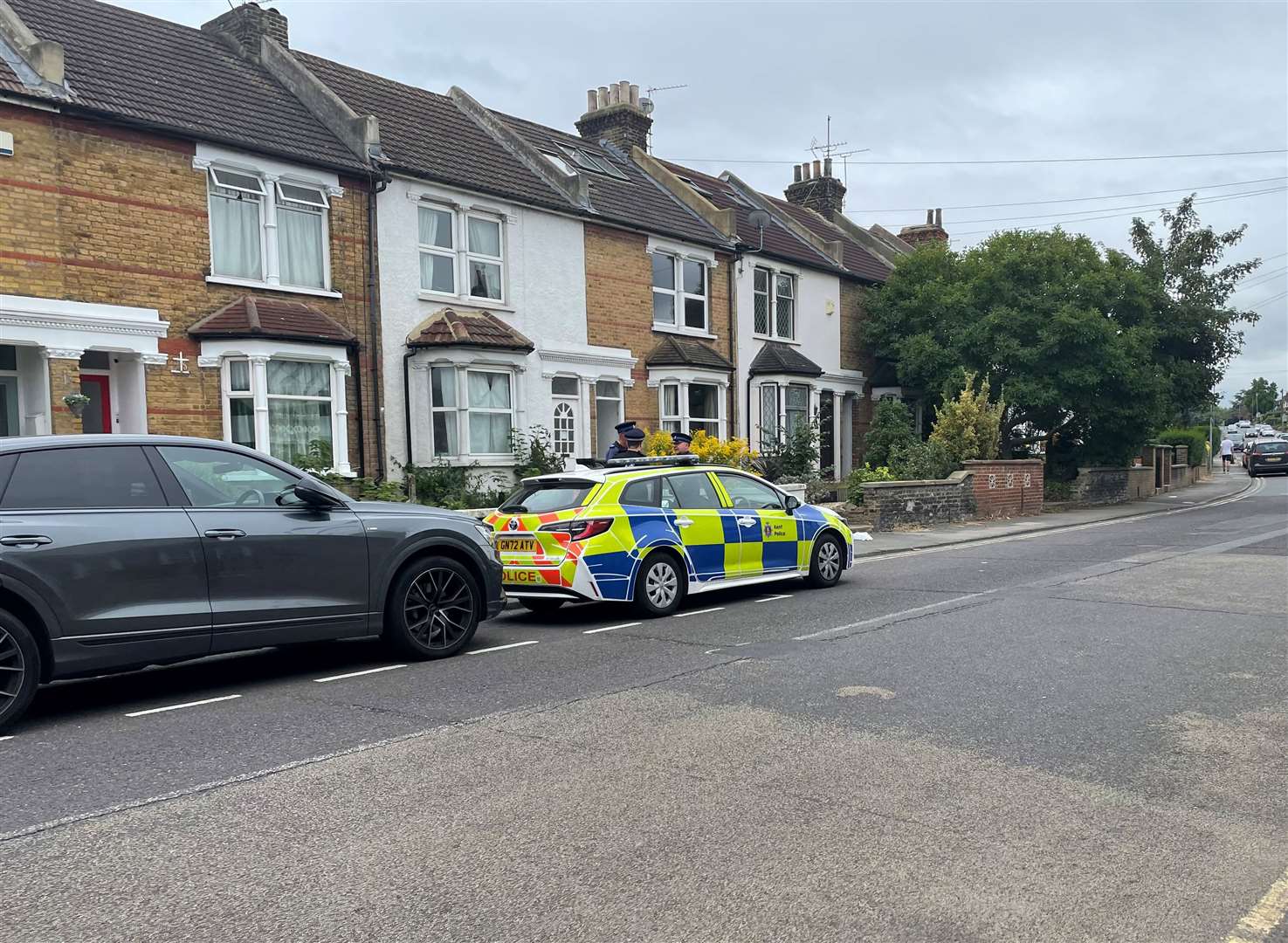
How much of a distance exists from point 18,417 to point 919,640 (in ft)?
40.3

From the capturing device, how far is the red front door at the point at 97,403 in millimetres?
14086

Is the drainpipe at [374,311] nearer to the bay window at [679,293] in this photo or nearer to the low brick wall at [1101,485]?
the bay window at [679,293]

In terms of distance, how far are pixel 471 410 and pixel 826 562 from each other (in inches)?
326

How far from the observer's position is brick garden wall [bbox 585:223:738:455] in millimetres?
20797

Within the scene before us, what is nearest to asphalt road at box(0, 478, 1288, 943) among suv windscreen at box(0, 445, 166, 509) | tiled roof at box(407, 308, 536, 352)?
suv windscreen at box(0, 445, 166, 509)

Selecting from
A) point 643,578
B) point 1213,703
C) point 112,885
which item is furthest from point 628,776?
point 643,578

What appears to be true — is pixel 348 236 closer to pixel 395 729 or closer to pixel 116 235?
pixel 116 235

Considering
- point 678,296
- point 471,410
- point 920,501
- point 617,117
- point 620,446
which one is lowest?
point 920,501

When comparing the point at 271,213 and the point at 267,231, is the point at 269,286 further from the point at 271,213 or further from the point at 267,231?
the point at 271,213

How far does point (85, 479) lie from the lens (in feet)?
19.7

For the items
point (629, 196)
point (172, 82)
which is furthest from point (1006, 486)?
point (172, 82)

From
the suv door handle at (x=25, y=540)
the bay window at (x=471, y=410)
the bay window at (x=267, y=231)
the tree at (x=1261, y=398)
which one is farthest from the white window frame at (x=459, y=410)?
the tree at (x=1261, y=398)

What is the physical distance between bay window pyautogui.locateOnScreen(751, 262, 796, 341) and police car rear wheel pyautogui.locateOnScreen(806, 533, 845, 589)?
14.2m

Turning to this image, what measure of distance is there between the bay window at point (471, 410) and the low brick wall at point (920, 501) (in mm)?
6728
